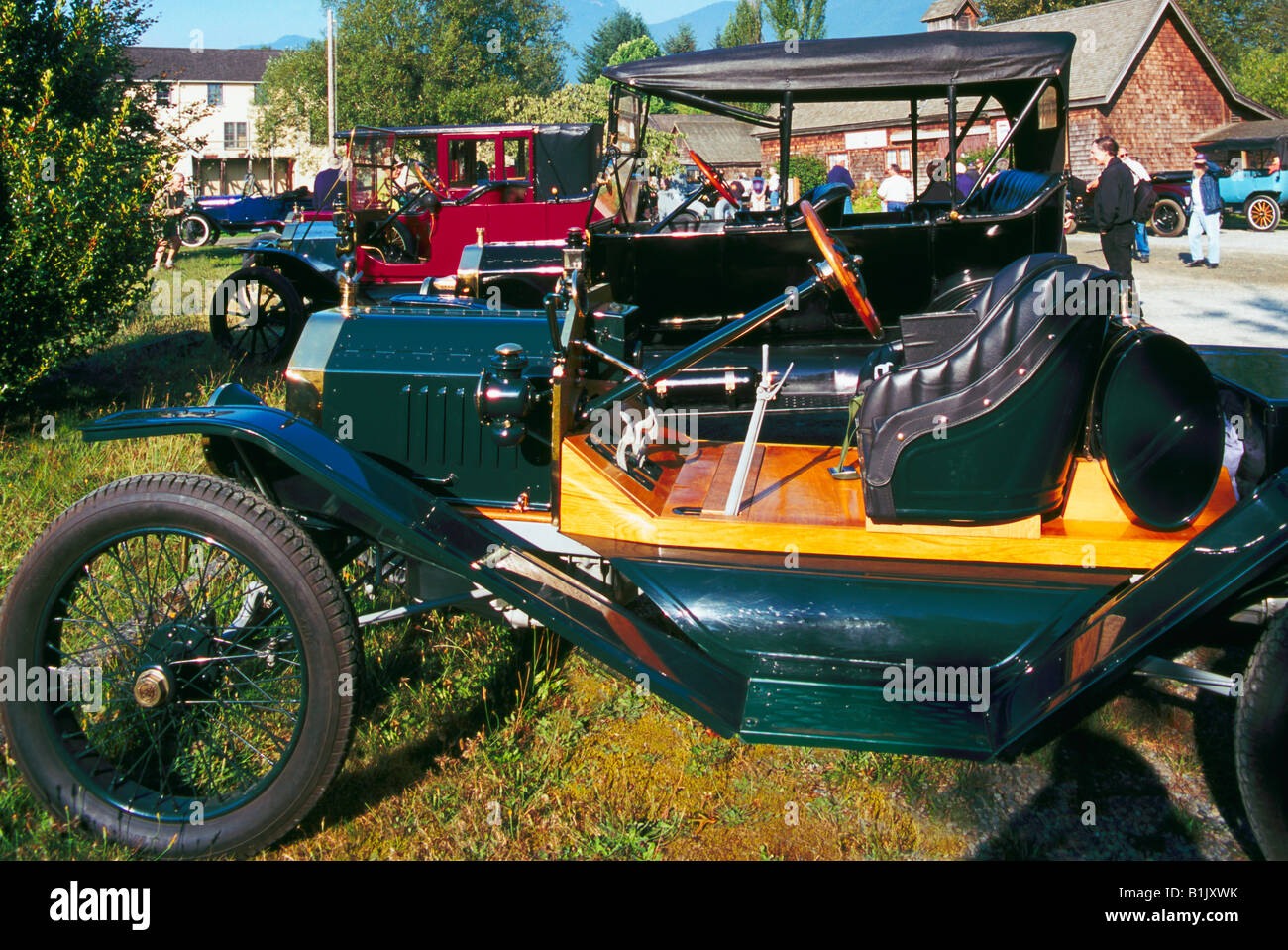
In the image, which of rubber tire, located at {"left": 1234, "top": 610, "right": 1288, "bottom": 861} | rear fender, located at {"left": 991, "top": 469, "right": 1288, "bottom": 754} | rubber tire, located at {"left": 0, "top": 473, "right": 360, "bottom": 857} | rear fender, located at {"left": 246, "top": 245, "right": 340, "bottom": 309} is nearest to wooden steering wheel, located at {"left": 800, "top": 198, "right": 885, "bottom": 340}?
rear fender, located at {"left": 991, "top": 469, "right": 1288, "bottom": 754}

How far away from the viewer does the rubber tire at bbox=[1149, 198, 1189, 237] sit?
20.2 metres

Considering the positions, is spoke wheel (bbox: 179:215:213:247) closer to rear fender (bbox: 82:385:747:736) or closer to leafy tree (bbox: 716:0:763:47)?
rear fender (bbox: 82:385:747:736)

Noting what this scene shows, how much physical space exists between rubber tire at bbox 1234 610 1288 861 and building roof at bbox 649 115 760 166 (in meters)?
45.5

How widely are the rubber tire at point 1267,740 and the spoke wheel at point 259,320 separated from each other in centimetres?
822

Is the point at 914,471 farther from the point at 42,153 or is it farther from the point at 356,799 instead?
the point at 42,153

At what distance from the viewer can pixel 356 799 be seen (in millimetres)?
2930

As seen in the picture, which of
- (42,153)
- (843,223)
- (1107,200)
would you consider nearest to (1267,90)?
(1107,200)

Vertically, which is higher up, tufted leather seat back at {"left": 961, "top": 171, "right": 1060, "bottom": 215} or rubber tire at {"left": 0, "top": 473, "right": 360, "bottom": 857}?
tufted leather seat back at {"left": 961, "top": 171, "right": 1060, "bottom": 215}

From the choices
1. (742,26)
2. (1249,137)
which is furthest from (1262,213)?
(742,26)

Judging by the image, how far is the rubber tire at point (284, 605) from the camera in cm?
250

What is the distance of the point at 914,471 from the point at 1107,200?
9.32 m

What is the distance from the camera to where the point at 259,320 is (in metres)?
9.28

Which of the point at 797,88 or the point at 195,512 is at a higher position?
the point at 797,88

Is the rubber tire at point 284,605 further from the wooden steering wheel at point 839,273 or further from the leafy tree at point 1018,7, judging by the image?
the leafy tree at point 1018,7
